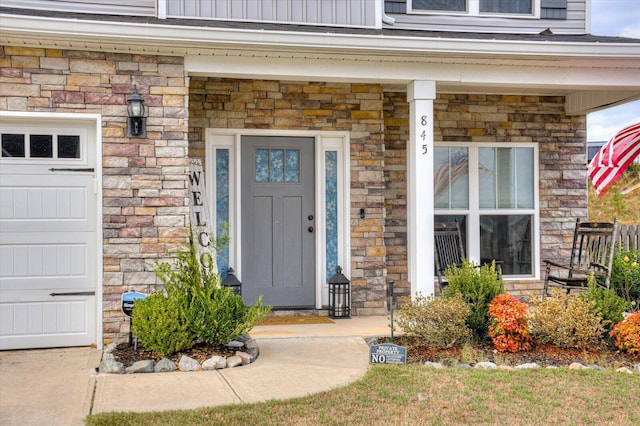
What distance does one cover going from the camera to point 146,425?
446 cm

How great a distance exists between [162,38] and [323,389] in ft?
11.5

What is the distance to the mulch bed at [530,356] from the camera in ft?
20.0

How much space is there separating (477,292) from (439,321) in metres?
0.57

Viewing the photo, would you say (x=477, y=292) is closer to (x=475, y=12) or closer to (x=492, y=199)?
(x=492, y=199)

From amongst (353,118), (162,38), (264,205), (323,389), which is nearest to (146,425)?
(323,389)

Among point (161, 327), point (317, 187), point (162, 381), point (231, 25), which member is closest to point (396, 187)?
point (317, 187)

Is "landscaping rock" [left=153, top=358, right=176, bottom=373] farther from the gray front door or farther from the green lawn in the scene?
the gray front door

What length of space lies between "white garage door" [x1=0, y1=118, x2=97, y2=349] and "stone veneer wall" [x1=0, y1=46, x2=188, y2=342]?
21 cm

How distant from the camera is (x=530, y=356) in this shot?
20.6 feet

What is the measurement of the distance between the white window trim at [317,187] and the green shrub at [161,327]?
2.42m

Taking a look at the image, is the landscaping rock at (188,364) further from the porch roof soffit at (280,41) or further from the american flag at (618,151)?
the american flag at (618,151)

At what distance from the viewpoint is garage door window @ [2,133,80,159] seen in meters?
6.86

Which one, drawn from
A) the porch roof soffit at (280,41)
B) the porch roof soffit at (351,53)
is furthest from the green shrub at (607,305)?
the porch roof soffit at (280,41)

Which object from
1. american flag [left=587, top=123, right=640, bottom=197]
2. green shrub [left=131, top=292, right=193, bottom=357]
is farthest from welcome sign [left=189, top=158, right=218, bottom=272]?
american flag [left=587, top=123, right=640, bottom=197]
